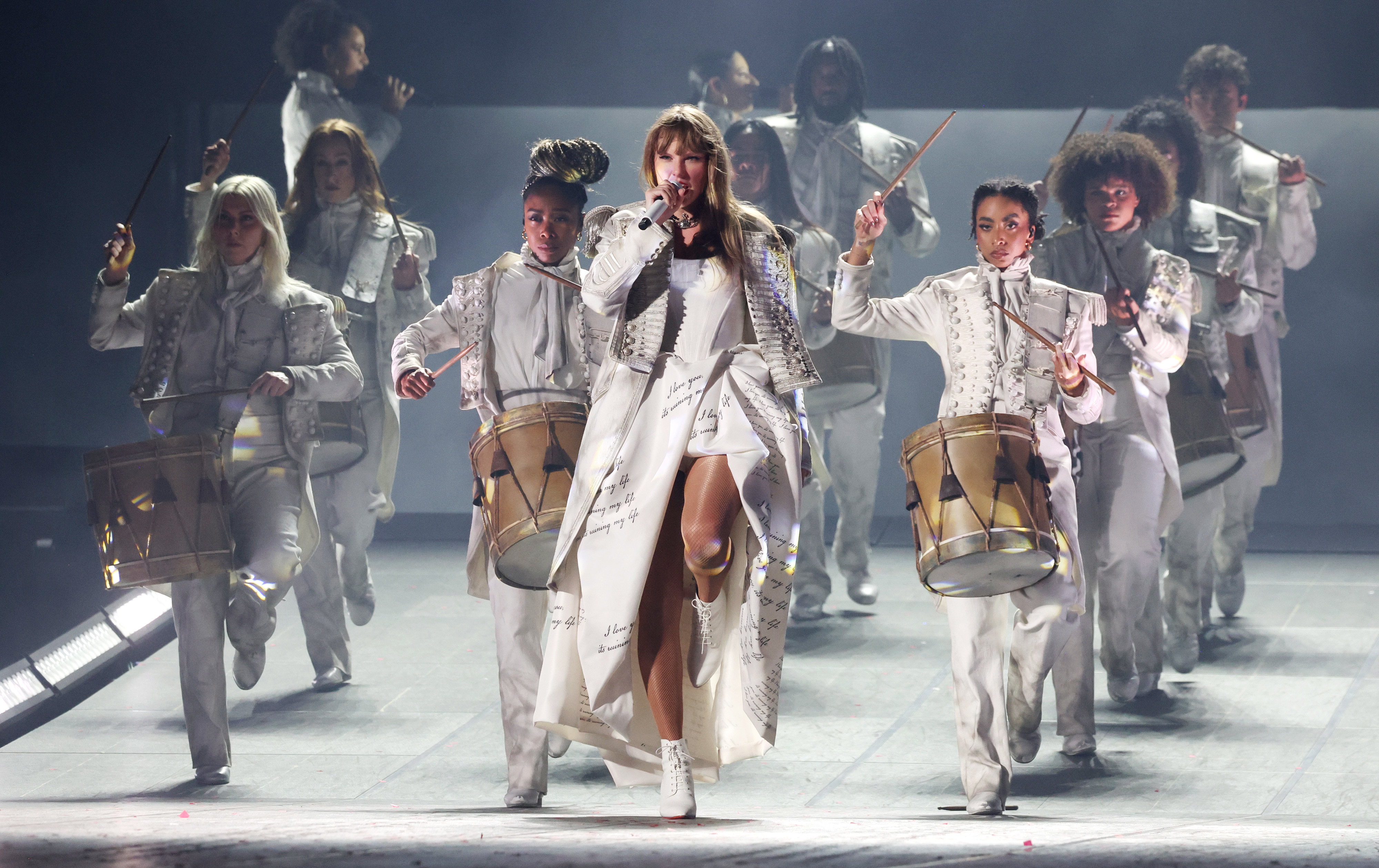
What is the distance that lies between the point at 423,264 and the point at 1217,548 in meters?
3.58

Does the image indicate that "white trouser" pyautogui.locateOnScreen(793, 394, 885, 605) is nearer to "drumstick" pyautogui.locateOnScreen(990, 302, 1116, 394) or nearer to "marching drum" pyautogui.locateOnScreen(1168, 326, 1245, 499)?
"marching drum" pyautogui.locateOnScreen(1168, 326, 1245, 499)

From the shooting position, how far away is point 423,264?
7.41 m

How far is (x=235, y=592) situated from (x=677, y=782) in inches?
84.2

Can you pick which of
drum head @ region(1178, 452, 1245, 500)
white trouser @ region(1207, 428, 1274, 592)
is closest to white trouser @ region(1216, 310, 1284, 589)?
white trouser @ region(1207, 428, 1274, 592)

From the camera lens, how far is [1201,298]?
6492 millimetres

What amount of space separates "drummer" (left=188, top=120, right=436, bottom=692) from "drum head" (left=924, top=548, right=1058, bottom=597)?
127 inches

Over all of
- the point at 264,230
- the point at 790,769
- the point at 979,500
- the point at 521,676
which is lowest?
the point at 790,769

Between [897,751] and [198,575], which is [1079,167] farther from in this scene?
[198,575]

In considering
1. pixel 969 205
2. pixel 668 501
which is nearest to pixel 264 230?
pixel 668 501

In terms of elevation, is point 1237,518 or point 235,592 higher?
point 235,592

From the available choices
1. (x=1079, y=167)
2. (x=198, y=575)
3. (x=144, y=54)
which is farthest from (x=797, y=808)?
(x=144, y=54)

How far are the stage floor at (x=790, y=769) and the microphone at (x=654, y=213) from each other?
51.0 inches

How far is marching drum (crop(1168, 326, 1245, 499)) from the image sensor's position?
6039 millimetres

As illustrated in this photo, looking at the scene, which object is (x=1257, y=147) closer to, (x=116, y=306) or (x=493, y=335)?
(x=493, y=335)
